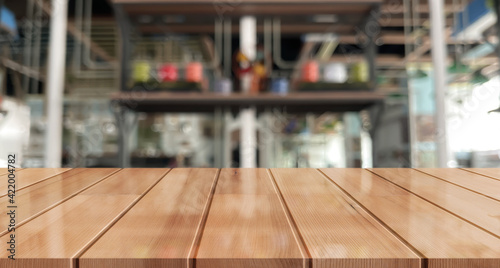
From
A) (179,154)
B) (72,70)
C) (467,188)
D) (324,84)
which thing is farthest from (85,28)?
(467,188)

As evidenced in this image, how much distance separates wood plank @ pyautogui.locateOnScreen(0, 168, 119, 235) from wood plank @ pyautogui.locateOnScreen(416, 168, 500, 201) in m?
0.60

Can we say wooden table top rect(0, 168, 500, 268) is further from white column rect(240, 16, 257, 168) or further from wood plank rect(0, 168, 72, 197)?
white column rect(240, 16, 257, 168)

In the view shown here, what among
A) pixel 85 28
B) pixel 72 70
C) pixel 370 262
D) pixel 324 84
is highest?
pixel 85 28

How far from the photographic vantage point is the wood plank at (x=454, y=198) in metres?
0.46

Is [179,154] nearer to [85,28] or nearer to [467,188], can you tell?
[85,28]

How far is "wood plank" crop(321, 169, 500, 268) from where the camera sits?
341 millimetres

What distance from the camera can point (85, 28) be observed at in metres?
3.55

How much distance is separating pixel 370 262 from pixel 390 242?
5cm

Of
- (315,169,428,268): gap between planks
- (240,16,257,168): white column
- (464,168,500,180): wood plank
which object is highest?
(240,16,257,168): white column

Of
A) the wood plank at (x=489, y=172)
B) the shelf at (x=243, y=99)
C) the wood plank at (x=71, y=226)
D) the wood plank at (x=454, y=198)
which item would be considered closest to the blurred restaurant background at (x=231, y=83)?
the shelf at (x=243, y=99)

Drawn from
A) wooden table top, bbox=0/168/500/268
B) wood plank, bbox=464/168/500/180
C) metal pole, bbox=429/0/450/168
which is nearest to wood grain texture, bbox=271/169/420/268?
wooden table top, bbox=0/168/500/268

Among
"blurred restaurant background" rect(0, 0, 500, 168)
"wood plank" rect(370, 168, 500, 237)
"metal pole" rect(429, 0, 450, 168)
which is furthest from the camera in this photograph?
"metal pole" rect(429, 0, 450, 168)

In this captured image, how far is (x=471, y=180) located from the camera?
707mm

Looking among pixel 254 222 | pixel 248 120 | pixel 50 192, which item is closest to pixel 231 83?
pixel 248 120
